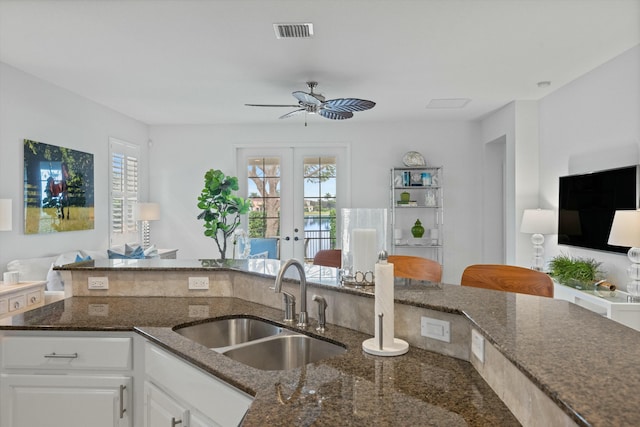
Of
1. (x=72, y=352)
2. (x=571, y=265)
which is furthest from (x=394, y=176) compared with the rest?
(x=72, y=352)

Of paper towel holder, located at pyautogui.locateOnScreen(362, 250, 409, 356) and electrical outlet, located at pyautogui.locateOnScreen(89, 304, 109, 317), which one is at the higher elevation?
paper towel holder, located at pyautogui.locateOnScreen(362, 250, 409, 356)

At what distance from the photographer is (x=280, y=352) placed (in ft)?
5.71

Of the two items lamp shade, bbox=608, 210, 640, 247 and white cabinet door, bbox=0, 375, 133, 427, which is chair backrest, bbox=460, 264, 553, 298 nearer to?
lamp shade, bbox=608, 210, 640, 247

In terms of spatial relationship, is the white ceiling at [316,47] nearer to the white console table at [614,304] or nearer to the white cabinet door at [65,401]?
the white console table at [614,304]

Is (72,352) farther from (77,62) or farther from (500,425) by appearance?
(77,62)

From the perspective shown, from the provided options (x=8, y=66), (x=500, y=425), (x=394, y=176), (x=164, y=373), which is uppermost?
(x=8, y=66)

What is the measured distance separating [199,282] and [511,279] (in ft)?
5.40

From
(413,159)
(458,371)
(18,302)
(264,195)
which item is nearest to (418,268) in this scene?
(458,371)

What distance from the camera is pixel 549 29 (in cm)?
320

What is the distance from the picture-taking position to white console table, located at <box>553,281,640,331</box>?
312 cm

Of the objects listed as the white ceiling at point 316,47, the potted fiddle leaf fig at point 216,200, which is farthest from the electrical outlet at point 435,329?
the potted fiddle leaf fig at point 216,200

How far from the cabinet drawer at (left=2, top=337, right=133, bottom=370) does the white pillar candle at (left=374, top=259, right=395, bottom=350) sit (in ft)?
3.66

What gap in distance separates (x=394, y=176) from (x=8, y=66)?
469 cm

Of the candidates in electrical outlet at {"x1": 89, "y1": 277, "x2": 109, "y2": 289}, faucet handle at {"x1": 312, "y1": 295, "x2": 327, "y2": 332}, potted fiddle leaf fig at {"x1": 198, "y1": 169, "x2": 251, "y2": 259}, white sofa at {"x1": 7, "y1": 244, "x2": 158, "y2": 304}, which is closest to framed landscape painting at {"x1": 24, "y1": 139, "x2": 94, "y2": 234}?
white sofa at {"x1": 7, "y1": 244, "x2": 158, "y2": 304}
